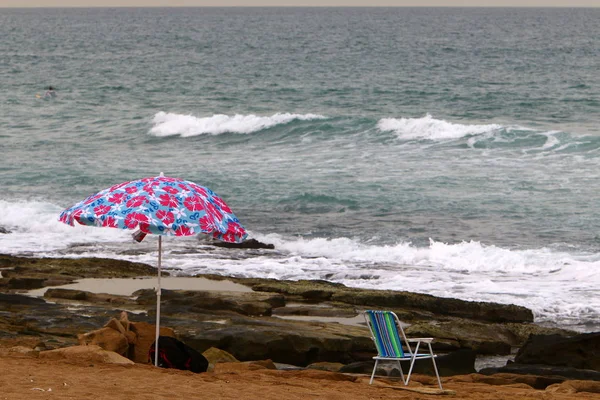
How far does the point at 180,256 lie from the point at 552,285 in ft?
21.7

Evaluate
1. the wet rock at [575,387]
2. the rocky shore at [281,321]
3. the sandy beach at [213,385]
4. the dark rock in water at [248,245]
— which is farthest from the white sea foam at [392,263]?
the sandy beach at [213,385]

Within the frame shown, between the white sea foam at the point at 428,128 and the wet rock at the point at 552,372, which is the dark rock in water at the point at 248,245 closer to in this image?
the wet rock at the point at 552,372

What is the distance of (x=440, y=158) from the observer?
3120 centimetres

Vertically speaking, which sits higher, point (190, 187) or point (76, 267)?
point (190, 187)

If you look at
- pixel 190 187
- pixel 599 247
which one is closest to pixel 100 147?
pixel 599 247

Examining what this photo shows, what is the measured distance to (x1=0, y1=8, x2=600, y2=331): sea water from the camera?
18453 mm

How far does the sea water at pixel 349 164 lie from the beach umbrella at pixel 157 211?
7014 millimetres

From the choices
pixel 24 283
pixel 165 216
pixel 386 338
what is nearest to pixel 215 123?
pixel 24 283

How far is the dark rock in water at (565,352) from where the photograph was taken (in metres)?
12.0

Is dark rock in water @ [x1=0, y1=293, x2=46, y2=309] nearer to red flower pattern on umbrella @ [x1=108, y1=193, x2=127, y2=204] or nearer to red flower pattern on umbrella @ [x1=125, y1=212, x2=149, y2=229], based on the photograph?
red flower pattern on umbrella @ [x1=108, y1=193, x2=127, y2=204]

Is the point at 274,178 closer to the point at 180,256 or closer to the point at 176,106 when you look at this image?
the point at 180,256

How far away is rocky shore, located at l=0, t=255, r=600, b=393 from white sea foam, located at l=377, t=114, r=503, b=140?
1985 cm

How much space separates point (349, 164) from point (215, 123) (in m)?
10.9

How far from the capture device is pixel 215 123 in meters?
40.0
